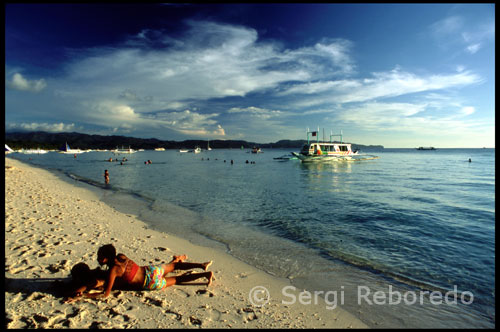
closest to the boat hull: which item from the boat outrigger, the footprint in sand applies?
the boat outrigger

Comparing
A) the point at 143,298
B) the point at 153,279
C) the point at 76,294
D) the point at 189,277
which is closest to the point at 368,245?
the point at 189,277

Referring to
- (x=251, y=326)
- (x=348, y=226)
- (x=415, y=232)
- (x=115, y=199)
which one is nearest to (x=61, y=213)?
(x=115, y=199)

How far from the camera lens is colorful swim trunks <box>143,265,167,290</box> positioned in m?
5.18

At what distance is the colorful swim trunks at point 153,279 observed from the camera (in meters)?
5.18

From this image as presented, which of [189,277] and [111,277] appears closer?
[111,277]

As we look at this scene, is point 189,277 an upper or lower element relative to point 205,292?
upper

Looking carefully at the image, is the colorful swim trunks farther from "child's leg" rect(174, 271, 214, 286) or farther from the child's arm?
the child's arm

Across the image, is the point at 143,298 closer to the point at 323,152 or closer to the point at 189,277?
the point at 189,277

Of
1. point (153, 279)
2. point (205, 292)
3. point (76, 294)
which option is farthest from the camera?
point (205, 292)

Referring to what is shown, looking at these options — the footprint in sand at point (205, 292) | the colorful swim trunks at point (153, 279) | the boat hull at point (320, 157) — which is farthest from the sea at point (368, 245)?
the boat hull at point (320, 157)

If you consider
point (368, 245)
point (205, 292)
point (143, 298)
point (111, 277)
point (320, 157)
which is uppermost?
point (320, 157)

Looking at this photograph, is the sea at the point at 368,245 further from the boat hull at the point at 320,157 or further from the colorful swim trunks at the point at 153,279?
the boat hull at the point at 320,157

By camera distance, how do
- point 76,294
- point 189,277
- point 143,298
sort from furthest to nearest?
point 189,277 → point 143,298 → point 76,294

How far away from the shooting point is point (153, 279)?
17.1ft
